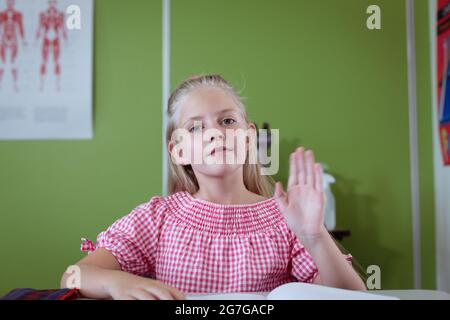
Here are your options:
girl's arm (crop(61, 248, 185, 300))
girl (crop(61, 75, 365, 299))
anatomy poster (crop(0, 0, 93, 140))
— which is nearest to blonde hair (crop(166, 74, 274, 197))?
girl (crop(61, 75, 365, 299))

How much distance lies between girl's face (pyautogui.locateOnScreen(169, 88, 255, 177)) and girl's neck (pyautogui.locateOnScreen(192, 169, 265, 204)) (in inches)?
0.9

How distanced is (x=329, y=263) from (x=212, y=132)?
28cm

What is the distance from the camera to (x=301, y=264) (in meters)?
0.72

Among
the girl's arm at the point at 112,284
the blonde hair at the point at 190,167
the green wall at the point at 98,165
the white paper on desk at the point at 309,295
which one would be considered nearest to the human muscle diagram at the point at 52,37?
the green wall at the point at 98,165

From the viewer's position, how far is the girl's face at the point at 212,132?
0.73 meters

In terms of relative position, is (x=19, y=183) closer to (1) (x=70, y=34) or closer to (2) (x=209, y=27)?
(1) (x=70, y=34)

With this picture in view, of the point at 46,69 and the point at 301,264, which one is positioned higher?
the point at 46,69

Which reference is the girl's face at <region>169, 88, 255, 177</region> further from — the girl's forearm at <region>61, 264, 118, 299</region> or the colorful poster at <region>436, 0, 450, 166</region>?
the colorful poster at <region>436, 0, 450, 166</region>

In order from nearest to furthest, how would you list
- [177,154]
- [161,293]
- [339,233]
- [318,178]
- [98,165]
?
[161,293] → [318,178] → [177,154] → [339,233] → [98,165]

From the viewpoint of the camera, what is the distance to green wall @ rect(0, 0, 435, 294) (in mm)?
1662

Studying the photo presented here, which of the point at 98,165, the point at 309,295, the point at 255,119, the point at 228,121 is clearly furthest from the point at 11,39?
the point at 309,295

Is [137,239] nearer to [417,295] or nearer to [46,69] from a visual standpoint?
[417,295]

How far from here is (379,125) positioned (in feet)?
5.72
